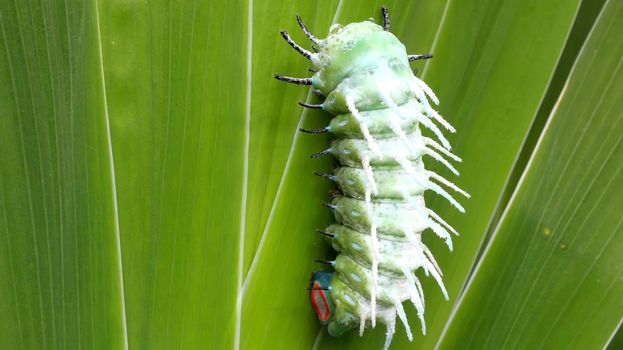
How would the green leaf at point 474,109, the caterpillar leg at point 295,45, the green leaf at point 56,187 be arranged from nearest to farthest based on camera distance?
the green leaf at point 56,187 → the caterpillar leg at point 295,45 → the green leaf at point 474,109

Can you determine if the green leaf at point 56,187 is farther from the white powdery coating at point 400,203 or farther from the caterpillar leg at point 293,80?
the white powdery coating at point 400,203

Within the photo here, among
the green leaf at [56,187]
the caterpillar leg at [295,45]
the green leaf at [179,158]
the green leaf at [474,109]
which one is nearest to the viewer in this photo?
the green leaf at [56,187]

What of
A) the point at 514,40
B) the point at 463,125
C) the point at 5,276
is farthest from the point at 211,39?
the point at 514,40

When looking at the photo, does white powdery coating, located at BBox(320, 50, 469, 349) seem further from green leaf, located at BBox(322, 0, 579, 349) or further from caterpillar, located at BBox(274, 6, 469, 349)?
green leaf, located at BBox(322, 0, 579, 349)

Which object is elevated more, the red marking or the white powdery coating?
the white powdery coating

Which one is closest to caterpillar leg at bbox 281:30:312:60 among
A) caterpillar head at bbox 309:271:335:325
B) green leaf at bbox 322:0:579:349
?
green leaf at bbox 322:0:579:349

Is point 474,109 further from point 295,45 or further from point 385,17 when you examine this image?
point 295,45

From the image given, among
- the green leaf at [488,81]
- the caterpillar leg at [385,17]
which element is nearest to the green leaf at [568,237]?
the green leaf at [488,81]

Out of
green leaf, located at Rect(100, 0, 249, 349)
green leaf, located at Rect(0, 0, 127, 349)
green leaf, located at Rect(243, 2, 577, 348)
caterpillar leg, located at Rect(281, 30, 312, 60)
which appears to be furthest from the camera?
green leaf, located at Rect(243, 2, 577, 348)

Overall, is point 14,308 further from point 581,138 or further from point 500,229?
point 581,138
